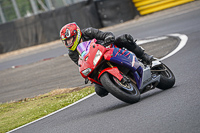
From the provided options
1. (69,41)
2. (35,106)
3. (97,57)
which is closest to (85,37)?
(69,41)

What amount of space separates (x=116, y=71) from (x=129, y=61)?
0.51m

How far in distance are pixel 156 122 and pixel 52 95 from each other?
5.87 m

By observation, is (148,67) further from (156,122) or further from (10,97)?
(10,97)

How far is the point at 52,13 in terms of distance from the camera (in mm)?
26781

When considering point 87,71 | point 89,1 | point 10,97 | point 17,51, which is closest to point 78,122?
point 87,71

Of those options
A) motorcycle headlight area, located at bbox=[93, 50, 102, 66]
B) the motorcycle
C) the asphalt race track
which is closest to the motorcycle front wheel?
the motorcycle

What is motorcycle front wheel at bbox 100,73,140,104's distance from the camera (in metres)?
6.73

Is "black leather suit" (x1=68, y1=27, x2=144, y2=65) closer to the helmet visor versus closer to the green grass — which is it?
the helmet visor

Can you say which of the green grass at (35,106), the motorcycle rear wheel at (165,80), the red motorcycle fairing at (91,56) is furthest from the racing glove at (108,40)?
the green grass at (35,106)

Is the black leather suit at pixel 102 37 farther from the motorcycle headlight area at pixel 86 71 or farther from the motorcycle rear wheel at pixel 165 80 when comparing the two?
the motorcycle rear wheel at pixel 165 80

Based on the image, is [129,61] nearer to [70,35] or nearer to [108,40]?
[108,40]

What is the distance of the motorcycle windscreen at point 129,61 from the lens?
7.12 meters

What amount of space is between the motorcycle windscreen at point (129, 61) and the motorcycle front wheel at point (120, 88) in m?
0.24

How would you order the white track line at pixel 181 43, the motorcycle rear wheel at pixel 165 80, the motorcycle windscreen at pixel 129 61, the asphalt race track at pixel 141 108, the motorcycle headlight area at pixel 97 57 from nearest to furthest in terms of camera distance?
1. the asphalt race track at pixel 141 108
2. the motorcycle headlight area at pixel 97 57
3. the motorcycle windscreen at pixel 129 61
4. the motorcycle rear wheel at pixel 165 80
5. the white track line at pixel 181 43
